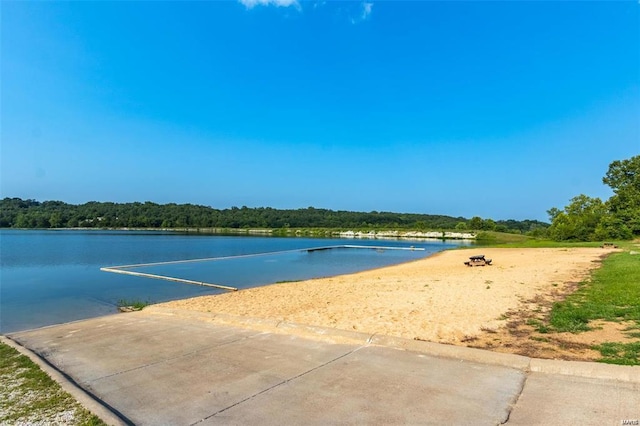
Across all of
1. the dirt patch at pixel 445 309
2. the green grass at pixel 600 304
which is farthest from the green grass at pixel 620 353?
the green grass at pixel 600 304

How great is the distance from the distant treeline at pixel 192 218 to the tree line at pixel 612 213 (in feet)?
166

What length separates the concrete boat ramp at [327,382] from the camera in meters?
3.79

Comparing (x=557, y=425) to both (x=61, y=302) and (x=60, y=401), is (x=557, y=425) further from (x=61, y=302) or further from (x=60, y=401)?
(x=61, y=302)

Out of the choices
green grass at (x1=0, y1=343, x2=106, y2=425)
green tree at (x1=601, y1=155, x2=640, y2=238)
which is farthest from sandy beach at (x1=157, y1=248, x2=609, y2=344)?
green tree at (x1=601, y1=155, x2=640, y2=238)

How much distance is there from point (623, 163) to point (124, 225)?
444 ft

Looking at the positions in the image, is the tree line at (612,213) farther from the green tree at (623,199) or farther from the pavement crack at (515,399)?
the pavement crack at (515,399)

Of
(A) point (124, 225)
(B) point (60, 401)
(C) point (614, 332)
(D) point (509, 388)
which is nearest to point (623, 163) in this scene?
(C) point (614, 332)

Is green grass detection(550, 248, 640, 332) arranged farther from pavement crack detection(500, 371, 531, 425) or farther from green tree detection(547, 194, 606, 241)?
green tree detection(547, 194, 606, 241)

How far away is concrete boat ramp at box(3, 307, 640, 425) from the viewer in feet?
12.5

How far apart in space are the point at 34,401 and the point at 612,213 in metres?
65.2

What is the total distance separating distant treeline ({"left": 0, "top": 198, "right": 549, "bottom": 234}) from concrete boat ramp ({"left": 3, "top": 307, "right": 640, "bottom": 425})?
112459 millimetres

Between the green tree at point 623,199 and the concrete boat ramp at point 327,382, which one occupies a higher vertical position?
the green tree at point 623,199

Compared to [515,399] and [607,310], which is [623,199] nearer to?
[607,310]

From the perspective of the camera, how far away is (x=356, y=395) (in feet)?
14.1
